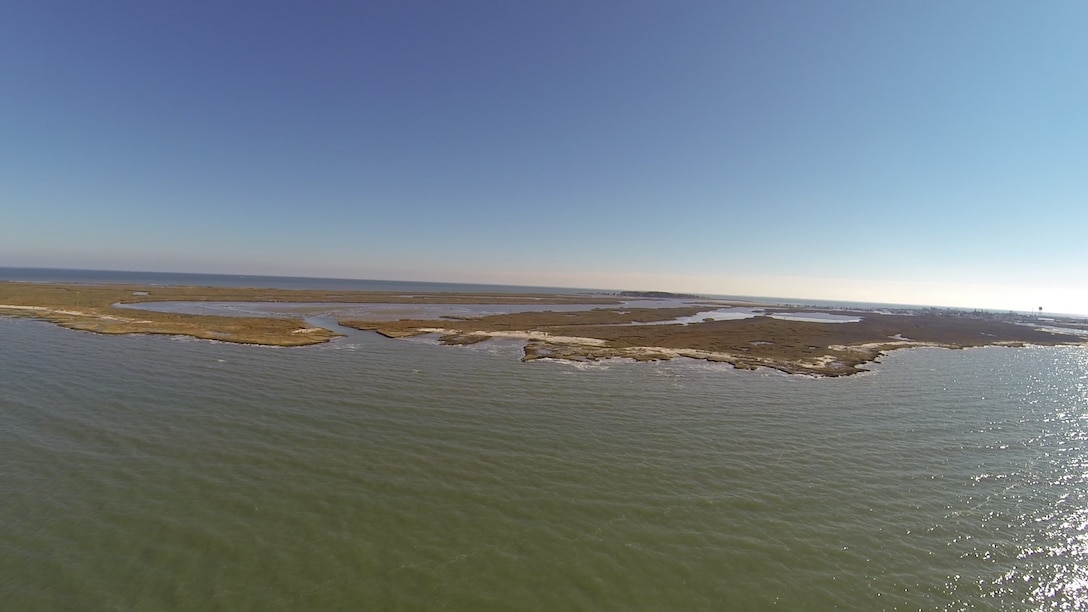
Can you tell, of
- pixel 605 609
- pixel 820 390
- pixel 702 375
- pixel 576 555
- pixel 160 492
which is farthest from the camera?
pixel 702 375

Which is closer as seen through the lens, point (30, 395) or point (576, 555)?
point (576, 555)

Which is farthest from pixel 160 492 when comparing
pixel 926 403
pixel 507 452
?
pixel 926 403

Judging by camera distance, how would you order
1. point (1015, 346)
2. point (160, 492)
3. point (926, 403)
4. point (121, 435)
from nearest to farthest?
point (160, 492), point (121, 435), point (926, 403), point (1015, 346)

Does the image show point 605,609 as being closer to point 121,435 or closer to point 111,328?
point 121,435
